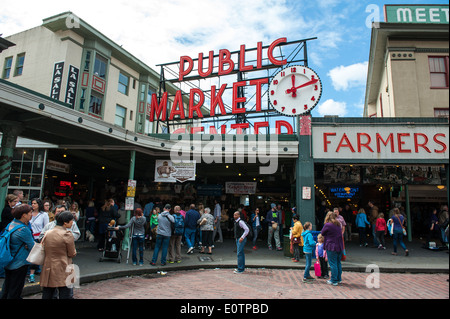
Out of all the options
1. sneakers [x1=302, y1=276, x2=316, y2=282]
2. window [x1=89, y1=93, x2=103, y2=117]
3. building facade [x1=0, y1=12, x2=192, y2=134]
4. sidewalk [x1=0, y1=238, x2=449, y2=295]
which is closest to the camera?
sneakers [x1=302, y1=276, x2=316, y2=282]

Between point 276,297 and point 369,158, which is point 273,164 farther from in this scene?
point 276,297

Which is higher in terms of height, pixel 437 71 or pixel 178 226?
pixel 437 71

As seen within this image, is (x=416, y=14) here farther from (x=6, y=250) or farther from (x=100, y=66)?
(x=100, y=66)

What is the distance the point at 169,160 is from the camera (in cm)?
1262

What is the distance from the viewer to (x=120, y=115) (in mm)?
25281

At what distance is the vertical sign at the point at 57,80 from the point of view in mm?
Result: 19562

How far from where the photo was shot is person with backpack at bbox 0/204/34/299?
4574mm

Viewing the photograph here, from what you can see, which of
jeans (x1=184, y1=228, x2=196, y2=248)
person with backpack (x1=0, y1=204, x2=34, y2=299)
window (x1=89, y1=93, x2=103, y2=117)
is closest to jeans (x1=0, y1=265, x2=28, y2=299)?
→ person with backpack (x1=0, y1=204, x2=34, y2=299)

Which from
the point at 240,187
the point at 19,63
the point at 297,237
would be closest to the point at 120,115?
the point at 19,63

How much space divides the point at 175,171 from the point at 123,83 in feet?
54.0

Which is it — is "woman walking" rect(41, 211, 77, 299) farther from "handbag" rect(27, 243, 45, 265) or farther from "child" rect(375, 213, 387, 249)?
"child" rect(375, 213, 387, 249)

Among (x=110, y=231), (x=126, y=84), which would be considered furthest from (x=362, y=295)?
(x=126, y=84)

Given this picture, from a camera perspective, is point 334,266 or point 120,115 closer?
point 334,266

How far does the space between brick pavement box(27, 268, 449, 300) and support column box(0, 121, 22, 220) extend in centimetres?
451
